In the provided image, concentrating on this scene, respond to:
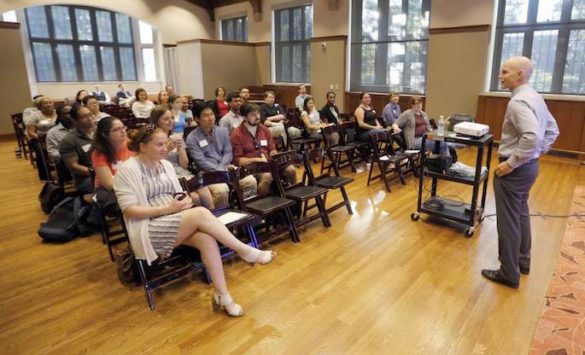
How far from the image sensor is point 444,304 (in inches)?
92.3

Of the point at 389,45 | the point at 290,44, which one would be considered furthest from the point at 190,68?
the point at 389,45

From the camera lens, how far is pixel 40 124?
17.5 feet

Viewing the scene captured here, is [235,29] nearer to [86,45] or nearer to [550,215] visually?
[86,45]

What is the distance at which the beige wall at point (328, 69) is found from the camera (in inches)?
362

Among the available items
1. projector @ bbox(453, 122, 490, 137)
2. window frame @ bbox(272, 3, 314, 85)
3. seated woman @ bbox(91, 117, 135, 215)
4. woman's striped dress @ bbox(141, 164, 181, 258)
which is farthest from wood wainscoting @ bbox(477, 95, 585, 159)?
seated woman @ bbox(91, 117, 135, 215)

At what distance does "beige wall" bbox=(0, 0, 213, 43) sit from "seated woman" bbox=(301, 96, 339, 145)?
7.54 m

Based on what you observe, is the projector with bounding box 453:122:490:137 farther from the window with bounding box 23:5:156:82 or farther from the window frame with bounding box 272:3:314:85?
the window with bounding box 23:5:156:82

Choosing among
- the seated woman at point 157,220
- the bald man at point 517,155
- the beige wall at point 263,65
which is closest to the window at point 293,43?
the beige wall at point 263,65

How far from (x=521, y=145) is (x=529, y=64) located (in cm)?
50

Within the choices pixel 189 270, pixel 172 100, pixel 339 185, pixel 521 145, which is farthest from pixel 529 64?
pixel 172 100

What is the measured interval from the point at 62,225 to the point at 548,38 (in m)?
7.53

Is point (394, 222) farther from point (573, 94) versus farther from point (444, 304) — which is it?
point (573, 94)

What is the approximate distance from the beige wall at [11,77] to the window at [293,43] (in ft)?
20.3

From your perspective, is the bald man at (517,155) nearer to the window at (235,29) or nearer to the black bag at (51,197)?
the black bag at (51,197)
